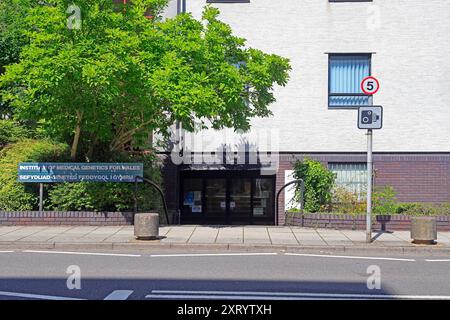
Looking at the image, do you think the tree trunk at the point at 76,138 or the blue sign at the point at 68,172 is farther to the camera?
the blue sign at the point at 68,172

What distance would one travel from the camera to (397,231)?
51.2 ft

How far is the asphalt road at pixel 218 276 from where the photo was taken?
26.3 feet

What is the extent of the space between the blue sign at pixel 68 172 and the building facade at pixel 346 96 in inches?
180

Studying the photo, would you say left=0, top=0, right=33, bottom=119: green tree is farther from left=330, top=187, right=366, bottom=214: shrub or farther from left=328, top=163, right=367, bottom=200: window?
left=328, top=163, right=367, bottom=200: window

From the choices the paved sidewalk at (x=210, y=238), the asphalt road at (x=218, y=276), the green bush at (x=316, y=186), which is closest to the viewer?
the asphalt road at (x=218, y=276)

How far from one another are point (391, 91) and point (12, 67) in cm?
1273

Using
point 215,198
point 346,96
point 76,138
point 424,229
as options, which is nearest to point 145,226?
point 76,138

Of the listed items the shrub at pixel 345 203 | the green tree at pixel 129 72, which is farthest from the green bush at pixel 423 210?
the green tree at pixel 129 72

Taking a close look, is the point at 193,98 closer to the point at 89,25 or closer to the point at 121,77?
the point at 121,77

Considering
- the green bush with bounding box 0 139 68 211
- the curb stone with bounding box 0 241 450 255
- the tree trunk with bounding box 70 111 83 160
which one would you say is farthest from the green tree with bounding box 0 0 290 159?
the curb stone with bounding box 0 241 450 255

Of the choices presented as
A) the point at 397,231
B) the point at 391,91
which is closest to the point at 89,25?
the point at 397,231

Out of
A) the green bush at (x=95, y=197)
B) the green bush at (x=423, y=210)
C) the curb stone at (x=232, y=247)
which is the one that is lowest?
the curb stone at (x=232, y=247)

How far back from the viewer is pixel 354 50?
20188 mm

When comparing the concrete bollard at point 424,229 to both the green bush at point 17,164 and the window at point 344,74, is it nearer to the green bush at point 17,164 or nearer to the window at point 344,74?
the window at point 344,74
